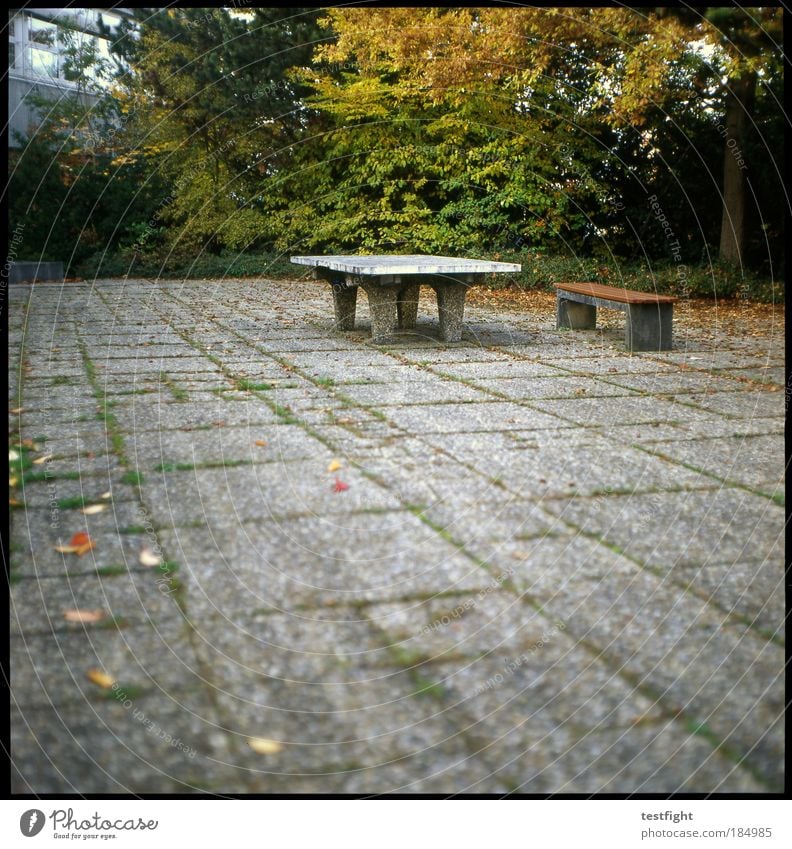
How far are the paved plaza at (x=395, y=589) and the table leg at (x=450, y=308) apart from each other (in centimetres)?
195

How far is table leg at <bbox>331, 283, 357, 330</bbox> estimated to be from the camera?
8.16m

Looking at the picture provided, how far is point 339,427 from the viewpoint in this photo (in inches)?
172

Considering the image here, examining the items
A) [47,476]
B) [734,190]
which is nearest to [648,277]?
[734,190]

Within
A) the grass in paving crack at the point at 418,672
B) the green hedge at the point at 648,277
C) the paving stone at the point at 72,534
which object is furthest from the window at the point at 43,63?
the grass in paving crack at the point at 418,672

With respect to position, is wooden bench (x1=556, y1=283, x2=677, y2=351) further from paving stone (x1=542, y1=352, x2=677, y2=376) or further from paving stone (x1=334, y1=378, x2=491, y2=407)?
paving stone (x1=334, y1=378, x2=491, y2=407)

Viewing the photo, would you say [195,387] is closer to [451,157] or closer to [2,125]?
[2,125]

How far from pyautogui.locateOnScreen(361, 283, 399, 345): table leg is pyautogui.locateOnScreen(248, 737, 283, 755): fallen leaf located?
549cm

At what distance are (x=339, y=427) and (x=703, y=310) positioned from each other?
267 inches

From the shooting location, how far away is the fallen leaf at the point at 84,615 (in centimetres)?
230

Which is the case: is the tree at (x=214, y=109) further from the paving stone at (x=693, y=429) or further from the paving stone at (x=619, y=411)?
the paving stone at (x=693, y=429)

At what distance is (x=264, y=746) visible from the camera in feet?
5.78

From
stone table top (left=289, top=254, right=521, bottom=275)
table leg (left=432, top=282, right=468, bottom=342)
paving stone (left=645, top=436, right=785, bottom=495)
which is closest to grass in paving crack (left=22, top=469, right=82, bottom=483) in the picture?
paving stone (left=645, top=436, right=785, bottom=495)

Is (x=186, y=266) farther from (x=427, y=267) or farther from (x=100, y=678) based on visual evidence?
(x=100, y=678)

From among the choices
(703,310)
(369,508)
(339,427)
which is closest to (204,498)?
(369,508)
